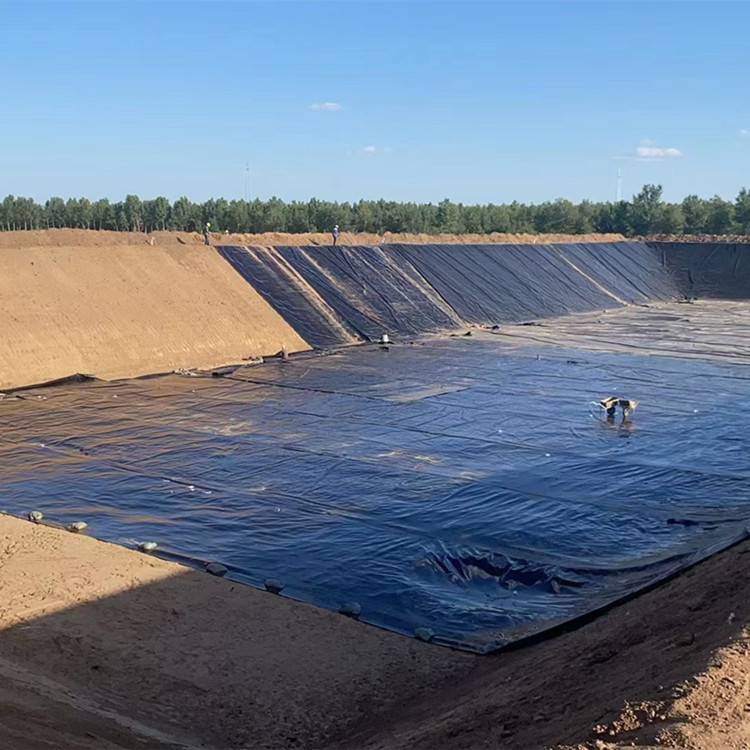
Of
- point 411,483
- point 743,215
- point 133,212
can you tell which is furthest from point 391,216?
point 411,483

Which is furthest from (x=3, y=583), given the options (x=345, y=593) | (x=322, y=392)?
(x=322, y=392)

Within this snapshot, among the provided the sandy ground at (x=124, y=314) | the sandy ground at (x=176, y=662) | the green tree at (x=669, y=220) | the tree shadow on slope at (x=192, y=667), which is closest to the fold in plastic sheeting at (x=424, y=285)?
the sandy ground at (x=124, y=314)

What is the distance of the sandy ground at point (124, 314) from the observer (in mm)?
21578

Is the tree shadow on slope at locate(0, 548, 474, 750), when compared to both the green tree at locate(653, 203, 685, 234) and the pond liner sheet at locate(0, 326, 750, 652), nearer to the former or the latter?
the pond liner sheet at locate(0, 326, 750, 652)

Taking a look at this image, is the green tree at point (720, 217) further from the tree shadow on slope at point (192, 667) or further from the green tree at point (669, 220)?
the tree shadow on slope at point (192, 667)

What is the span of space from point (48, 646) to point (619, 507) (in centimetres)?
750

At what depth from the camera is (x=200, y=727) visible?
6797 millimetres

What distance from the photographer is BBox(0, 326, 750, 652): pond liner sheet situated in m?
9.90

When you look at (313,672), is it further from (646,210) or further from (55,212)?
(646,210)

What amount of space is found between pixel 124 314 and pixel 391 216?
3432cm

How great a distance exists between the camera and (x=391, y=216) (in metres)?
56.6

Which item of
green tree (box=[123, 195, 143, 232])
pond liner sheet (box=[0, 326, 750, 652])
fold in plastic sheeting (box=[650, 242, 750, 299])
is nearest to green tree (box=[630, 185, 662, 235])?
fold in plastic sheeting (box=[650, 242, 750, 299])

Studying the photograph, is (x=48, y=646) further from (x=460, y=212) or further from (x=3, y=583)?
(x=460, y=212)

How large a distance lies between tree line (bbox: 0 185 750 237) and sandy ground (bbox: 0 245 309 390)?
68.4 feet
